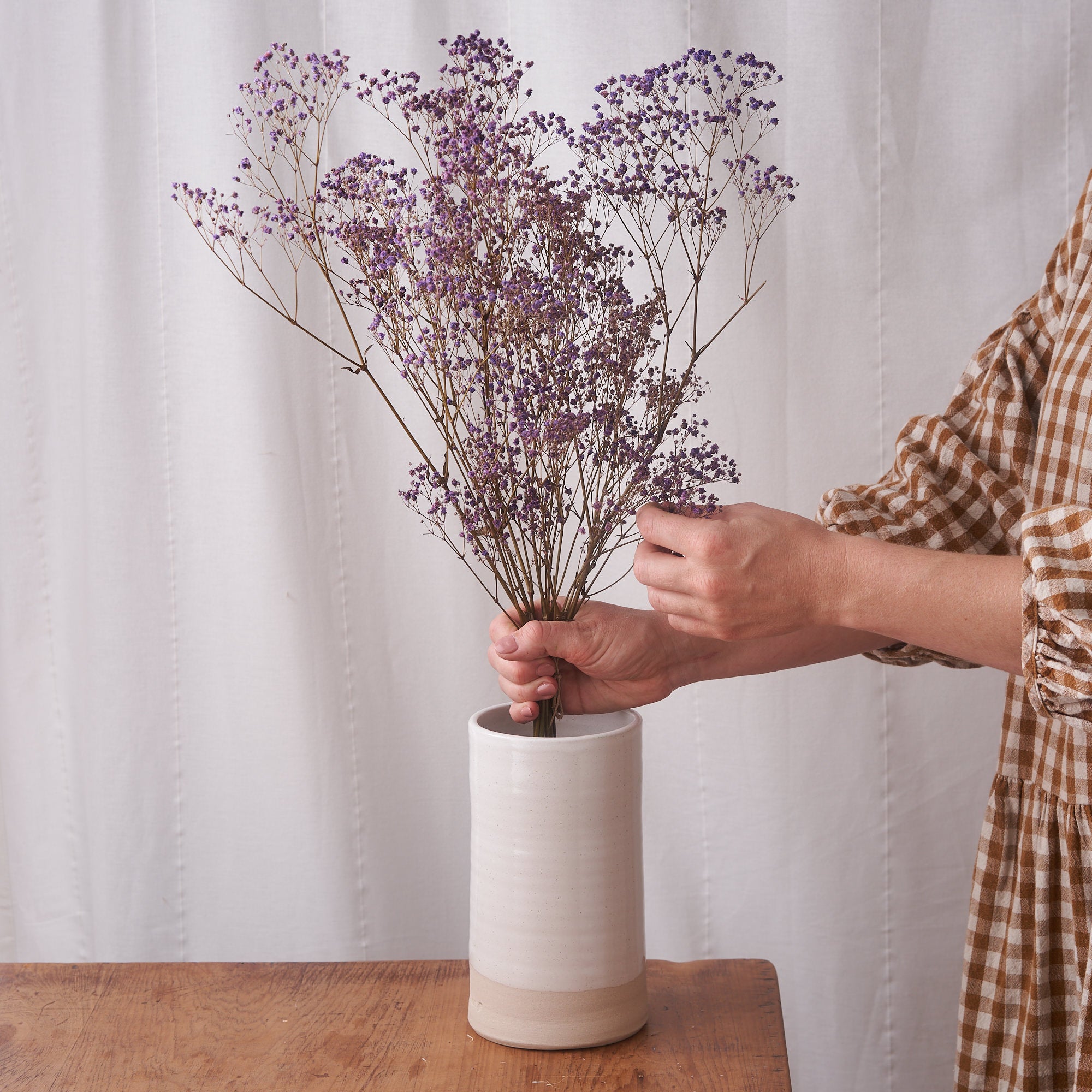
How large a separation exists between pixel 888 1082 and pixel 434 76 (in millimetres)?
1504

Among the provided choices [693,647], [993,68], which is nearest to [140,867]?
[693,647]

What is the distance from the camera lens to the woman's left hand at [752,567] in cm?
86

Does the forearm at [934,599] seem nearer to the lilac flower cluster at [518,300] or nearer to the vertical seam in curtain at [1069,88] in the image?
the lilac flower cluster at [518,300]

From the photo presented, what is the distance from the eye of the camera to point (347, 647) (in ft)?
5.07

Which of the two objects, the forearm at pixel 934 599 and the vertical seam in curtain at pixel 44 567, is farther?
the vertical seam in curtain at pixel 44 567

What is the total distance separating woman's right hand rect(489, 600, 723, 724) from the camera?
917 millimetres

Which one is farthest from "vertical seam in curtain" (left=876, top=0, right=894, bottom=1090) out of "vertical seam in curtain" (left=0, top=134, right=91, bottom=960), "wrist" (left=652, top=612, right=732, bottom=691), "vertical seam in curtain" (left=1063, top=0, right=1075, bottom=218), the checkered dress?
"vertical seam in curtain" (left=0, top=134, right=91, bottom=960)

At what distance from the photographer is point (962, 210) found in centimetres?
143

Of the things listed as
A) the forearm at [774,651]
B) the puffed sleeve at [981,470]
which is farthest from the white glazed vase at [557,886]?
the puffed sleeve at [981,470]

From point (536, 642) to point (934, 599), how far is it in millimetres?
313

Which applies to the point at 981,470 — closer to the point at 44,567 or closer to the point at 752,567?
the point at 752,567

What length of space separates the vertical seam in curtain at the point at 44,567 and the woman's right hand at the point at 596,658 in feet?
2.87

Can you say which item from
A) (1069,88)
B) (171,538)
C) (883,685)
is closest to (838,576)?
(883,685)

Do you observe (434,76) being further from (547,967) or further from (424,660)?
(547,967)
